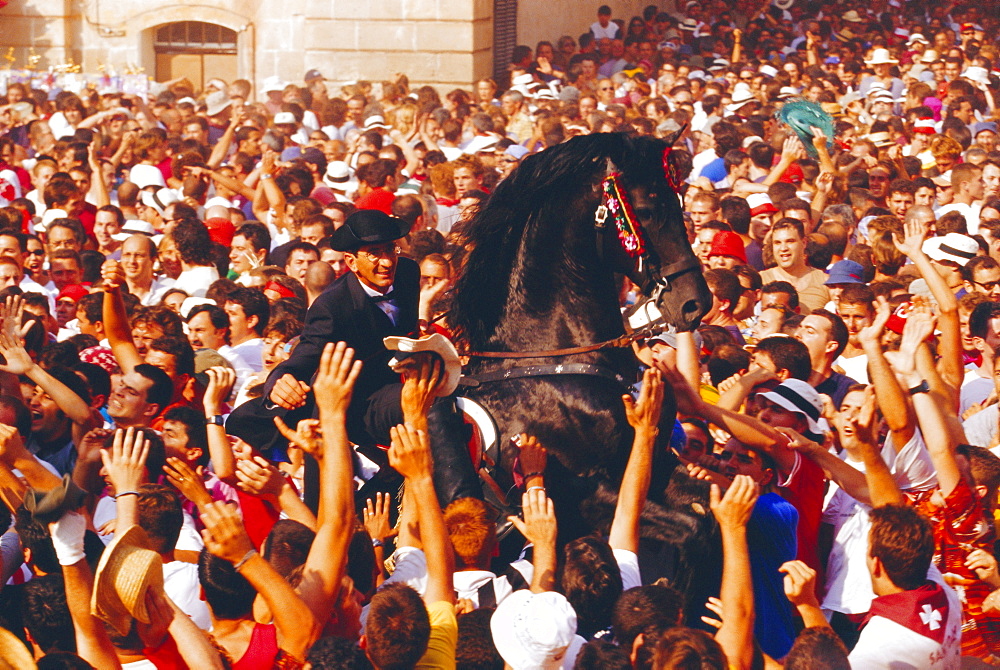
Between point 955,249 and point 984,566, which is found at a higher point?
point 955,249

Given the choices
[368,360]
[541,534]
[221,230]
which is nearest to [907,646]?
[541,534]

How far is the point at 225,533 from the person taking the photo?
3877 millimetres

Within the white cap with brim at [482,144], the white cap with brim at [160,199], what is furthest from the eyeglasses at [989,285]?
the white cap with brim at [482,144]

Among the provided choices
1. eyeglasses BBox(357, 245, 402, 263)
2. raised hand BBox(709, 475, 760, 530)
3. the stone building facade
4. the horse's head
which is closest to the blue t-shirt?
raised hand BBox(709, 475, 760, 530)

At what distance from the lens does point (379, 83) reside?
21891 mm

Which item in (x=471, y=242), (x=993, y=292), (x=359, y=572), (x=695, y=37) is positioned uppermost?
(x=695, y=37)

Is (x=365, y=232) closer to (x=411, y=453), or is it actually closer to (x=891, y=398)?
(x=411, y=453)

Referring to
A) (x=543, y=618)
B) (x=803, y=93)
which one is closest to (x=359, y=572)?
(x=543, y=618)

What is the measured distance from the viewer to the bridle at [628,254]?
504cm

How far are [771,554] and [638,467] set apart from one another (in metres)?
0.59

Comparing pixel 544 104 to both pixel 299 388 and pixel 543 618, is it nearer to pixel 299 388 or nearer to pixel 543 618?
pixel 299 388

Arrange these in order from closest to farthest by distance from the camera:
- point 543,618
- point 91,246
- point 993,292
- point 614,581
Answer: point 543,618, point 614,581, point 993,292, point 91,246

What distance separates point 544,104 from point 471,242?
40.3 ft

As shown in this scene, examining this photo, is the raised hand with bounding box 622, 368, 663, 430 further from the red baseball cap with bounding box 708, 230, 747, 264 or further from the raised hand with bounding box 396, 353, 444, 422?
the red baseball cap with bounding box 708, 230, 747, 264
